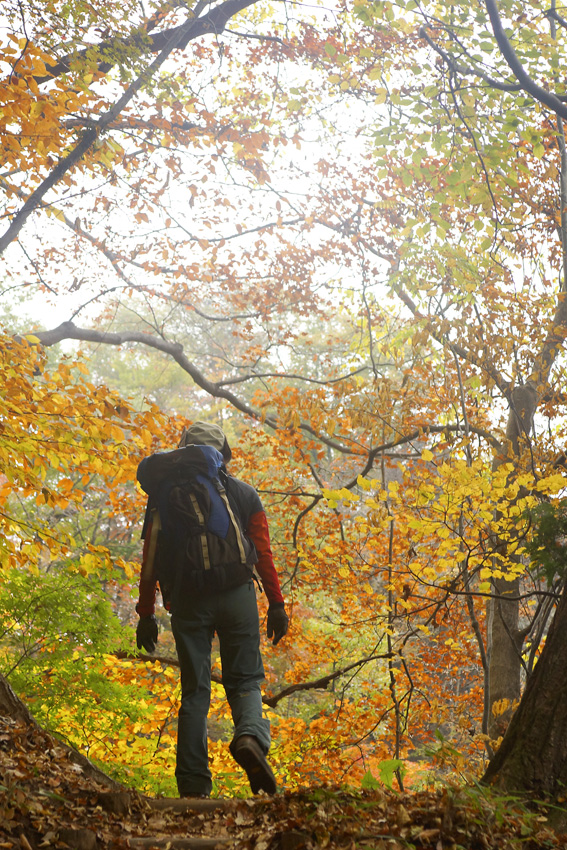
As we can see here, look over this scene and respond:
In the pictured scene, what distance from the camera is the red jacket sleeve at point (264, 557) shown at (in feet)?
11.7

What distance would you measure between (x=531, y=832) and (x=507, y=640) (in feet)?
16.7

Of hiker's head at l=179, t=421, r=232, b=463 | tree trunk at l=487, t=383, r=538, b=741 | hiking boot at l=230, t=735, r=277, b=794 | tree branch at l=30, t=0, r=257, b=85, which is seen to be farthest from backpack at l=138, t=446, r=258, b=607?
tree branch at l=30, t=0, r=257, b=85

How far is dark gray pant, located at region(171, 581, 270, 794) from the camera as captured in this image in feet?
10.7

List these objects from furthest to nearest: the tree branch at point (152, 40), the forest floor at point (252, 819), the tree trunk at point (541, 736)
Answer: the tree branch at point (152, 40) < the tree trunk at point (541, 736) < the forest floor at point (252, 819)

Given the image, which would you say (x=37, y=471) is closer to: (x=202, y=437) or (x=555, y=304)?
(x=202, y=437)

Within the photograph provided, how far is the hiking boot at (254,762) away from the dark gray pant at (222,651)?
0.81 ft

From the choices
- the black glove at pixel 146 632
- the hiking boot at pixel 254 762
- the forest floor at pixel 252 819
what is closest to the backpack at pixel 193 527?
the black glove at pixel 146 632

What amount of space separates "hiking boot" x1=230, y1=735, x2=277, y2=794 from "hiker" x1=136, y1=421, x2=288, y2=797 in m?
0.16

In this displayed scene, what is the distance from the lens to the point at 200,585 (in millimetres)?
3285

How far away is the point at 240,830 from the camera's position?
7.47 feet

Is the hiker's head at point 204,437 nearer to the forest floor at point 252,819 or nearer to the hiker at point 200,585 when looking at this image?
the hiker at point 200,585

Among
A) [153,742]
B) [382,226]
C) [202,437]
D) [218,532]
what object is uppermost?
[382,226]

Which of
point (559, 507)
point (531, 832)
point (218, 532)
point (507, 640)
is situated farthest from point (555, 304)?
point (531, 832)

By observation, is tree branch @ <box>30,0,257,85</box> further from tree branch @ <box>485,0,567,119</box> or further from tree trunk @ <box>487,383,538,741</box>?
tree trunk @ <box>487,383,538,741</box>
